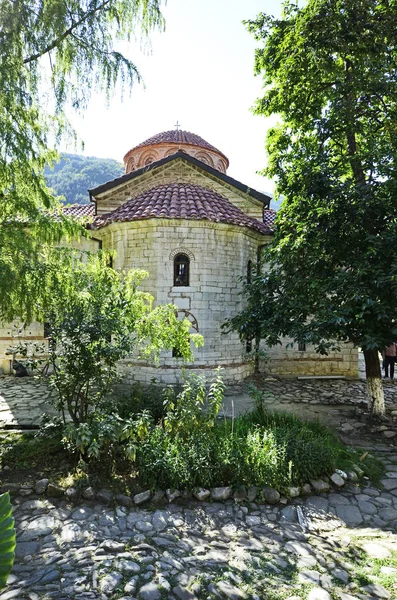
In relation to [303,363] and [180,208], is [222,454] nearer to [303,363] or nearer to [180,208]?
[180,208]

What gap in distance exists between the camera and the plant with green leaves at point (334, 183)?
568 centimetres

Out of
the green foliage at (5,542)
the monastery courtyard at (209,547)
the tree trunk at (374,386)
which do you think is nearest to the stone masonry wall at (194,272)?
the tree trunk at (374,386)

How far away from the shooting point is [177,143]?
14.9 meters

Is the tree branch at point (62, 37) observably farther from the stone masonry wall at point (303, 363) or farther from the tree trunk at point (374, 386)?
the stone masonry wall at point (303, 363)

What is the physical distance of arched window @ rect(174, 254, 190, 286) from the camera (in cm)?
891

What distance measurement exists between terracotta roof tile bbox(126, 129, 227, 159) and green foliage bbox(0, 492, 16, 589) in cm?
1505

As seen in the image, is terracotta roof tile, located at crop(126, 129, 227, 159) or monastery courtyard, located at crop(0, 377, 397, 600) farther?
terracotta roof tile, located at crop(126, 129, 227, 159)

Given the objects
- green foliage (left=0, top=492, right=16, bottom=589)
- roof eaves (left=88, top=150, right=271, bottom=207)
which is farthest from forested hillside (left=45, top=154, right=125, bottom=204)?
A: green foliage (left=0, top=492, right=16, bottom=589)

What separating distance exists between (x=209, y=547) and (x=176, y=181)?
32.5 ft

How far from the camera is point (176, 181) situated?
11070 mm

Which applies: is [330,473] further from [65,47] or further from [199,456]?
[65,47]

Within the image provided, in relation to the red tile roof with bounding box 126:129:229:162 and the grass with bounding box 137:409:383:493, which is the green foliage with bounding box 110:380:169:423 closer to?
the grass with bounding box 137:409:383:493

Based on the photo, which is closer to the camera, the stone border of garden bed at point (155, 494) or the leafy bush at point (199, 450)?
the stone border of garden bed at point (155, 494)

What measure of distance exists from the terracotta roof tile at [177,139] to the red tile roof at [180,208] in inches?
223
